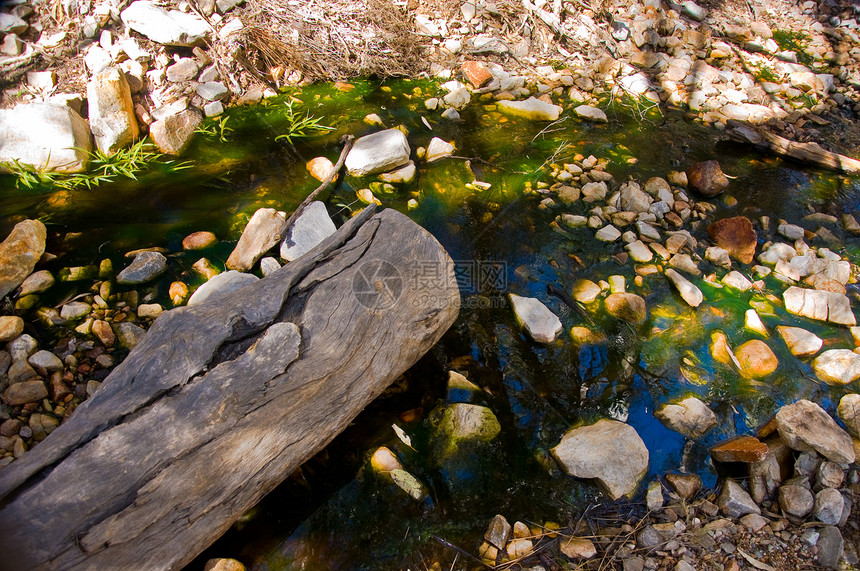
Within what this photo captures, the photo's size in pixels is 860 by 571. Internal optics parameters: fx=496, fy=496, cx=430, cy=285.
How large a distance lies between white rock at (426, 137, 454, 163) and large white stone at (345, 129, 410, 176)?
253 millimetres

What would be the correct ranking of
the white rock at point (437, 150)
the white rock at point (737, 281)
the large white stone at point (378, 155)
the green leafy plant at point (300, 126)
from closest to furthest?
the white rock at point (737, 281)
the large white stone at point (378, 155)
the white rock at point (437, 150)
the green leafy plant at point (300, 126)

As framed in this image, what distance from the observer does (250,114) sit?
14.6 ft

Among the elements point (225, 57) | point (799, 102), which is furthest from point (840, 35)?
point (225, 57)

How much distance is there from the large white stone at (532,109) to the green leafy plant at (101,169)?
9.48ft

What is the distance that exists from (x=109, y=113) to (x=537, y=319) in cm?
359

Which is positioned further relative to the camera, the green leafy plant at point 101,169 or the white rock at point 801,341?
the green leafy plant at point 101,169

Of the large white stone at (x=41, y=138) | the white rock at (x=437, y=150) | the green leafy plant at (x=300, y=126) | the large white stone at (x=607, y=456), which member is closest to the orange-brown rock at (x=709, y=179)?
the white rock at (x=437, y=150)

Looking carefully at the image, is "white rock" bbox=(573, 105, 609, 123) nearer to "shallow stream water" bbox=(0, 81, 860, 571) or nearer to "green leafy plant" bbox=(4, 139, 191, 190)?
"shallow stream water" bbox=(0, 81, 860, 571)

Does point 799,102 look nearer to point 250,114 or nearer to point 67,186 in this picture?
point 250,114

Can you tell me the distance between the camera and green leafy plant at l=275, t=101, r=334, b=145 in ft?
13.8

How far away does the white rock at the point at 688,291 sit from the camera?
308cm

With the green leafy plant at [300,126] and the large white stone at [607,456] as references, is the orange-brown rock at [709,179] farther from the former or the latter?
the green leafy plant at [300,126]

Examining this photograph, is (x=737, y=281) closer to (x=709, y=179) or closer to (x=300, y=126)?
(x=709, y=179)

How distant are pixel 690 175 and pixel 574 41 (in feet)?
8.18
